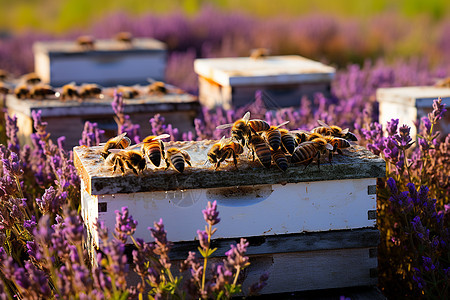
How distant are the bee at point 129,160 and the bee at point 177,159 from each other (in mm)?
113

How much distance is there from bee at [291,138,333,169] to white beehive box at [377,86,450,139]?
165 centimetres

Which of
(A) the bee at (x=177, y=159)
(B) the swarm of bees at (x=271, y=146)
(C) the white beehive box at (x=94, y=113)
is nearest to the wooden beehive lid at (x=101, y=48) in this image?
(C) the white beehive box at (x=94, y=113)

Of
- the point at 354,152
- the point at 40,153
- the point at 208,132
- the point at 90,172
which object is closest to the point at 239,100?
the point at 208,132

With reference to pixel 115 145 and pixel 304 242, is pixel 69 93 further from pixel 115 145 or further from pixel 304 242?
pixel 304 242

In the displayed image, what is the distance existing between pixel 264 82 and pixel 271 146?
3.04 meters

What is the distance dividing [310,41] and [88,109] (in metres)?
8.83

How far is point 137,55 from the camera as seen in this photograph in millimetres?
7516

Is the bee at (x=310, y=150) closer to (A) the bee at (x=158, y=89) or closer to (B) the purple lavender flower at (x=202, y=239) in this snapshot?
(B) the purple lavender flower at (x=202, y=239)

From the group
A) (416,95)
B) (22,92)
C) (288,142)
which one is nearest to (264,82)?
(416,95)

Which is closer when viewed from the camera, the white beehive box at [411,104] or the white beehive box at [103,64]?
the white beehive box at [411,104]

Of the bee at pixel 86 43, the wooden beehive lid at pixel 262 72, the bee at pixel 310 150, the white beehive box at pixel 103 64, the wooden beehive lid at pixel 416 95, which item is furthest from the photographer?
the bee at pixel 86 43

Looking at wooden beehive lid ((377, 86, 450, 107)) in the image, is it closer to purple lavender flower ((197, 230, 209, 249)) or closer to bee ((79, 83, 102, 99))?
bee ((79, 83, 102, 99))

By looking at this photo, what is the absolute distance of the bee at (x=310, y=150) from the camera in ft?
8.71

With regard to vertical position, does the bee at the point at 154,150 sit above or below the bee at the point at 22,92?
above
